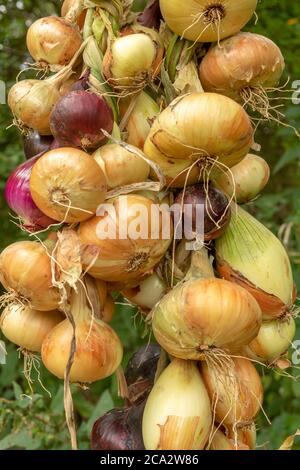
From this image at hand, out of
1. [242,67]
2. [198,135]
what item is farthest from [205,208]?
[242,67]

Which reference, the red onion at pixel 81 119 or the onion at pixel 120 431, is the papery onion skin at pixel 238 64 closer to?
the red onion at pixel 81 119

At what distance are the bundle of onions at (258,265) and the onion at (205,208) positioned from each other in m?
0.04

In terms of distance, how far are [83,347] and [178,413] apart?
0.14 meters

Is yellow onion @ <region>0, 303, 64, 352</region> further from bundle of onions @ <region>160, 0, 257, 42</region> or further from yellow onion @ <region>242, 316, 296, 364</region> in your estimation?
bundle of onions @ <region>160, 0, 257, 42</region>

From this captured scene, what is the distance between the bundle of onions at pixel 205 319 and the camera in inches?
29.5

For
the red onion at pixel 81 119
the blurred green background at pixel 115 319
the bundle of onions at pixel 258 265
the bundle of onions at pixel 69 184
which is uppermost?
the red onion at pixel 81 119

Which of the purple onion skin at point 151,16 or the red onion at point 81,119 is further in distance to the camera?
the purple onion skin at point 151,16

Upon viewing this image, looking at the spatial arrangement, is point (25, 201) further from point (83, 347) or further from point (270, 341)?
point (270, 341)

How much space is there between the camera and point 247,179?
943 mm

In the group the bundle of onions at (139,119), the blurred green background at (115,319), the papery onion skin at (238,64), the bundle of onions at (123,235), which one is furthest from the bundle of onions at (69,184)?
the blurred green background at (115,319)

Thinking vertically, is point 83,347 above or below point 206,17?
below

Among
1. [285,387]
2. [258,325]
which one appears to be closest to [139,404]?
[258,325]

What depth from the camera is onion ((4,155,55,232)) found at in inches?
32.9

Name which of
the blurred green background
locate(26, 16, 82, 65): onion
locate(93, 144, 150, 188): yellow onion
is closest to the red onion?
locate(93, 144, 150, 188): yellow onion
